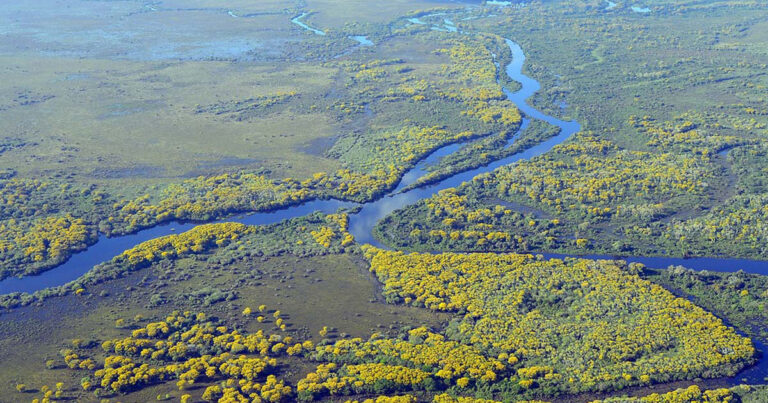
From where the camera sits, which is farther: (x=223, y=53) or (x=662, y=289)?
(x=223, y=53)

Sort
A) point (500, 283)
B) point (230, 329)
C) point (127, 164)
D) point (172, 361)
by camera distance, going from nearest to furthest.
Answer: point (172, 361), point (230, 329), point (500, 283), point (127, 164)

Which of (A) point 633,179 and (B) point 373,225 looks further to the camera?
(A) point 633,179

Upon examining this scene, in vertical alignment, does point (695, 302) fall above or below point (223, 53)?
below

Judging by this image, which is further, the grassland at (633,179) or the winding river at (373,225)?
the grassland at (633,179)

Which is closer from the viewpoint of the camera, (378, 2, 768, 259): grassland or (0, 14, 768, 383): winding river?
(0, 14, 768, 383): winding river

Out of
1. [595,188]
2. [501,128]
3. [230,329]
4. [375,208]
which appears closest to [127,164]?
[375,208]

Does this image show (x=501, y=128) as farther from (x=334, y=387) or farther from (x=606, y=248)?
(x=334, y=387)

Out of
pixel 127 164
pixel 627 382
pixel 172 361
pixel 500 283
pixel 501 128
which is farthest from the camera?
pixel 501 128

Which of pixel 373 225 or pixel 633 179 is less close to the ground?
pixel 633 179
